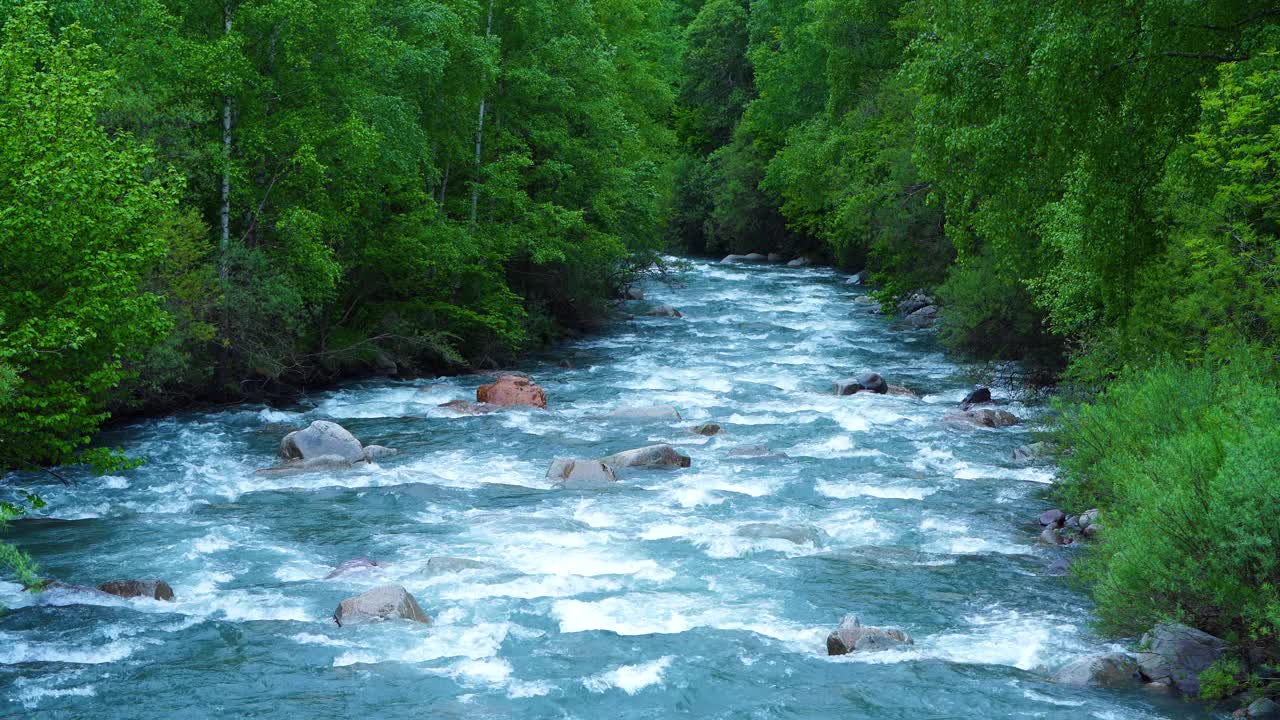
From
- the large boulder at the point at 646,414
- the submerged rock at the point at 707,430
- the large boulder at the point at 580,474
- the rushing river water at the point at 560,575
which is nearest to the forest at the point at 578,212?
the rushing river water at the point at 560,575

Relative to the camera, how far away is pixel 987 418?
23953 millimetres

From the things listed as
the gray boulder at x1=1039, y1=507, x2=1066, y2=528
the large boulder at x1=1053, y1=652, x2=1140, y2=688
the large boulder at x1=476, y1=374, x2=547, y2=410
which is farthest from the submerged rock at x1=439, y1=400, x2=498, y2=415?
the large boulder at x1=1053, y1=652, x2=1140, y2=688

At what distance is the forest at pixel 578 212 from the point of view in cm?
1333

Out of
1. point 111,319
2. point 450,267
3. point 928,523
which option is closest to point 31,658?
point 111,319

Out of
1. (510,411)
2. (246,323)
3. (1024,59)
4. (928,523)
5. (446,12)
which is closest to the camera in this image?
(1024,59)

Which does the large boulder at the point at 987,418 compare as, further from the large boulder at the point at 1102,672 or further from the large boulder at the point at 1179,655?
the large boulder at the point at 1179,655

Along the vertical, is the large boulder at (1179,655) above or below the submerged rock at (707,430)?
above

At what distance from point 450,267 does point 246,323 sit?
6.36 m

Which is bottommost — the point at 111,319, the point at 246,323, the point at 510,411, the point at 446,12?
the point at 510,411

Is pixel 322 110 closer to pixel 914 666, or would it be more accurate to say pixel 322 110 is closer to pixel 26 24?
pixel 26 24

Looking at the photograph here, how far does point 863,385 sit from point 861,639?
14.9 meters

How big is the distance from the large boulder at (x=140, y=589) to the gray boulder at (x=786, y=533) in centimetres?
736

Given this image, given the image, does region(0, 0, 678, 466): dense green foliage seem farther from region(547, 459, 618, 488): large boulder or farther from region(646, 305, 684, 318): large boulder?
region(547, 459, 618, 488): large boulder

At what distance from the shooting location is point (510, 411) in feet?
85.6
